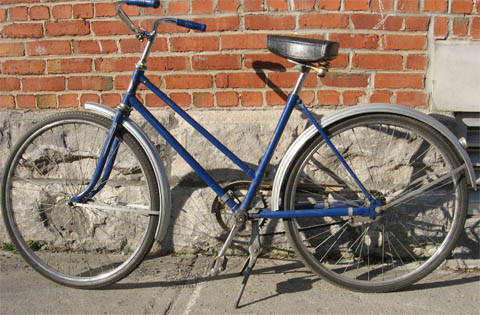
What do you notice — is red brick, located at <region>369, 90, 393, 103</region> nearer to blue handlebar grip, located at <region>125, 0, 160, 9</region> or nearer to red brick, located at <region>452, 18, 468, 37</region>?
red brick, located at <region>452, 18, 468, 37</region>

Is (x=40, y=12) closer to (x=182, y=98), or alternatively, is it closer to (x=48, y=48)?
(x=48, y=48)

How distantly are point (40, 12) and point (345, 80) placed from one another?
197 centimetres

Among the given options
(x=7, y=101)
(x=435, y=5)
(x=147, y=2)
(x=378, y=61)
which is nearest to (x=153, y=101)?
(x=147, y=2)

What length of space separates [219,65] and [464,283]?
6.45 ft

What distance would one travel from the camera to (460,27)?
9.28 ft

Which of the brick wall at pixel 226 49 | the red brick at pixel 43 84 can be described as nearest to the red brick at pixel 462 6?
the brick wall at pixel 226 49

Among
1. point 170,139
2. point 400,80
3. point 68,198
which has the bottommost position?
point 68,198

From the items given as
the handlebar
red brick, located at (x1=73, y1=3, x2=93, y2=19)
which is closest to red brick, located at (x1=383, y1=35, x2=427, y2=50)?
the handlebar

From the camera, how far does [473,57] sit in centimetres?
284

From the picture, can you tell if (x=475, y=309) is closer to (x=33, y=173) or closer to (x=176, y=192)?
(x=176, y=192)

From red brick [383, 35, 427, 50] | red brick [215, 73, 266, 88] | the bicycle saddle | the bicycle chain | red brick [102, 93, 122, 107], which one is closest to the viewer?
the bicycle saddle

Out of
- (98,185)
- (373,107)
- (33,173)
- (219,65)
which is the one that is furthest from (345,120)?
(33,173)

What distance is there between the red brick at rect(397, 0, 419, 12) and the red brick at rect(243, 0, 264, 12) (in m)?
0.82

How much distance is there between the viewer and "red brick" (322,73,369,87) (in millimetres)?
2900
